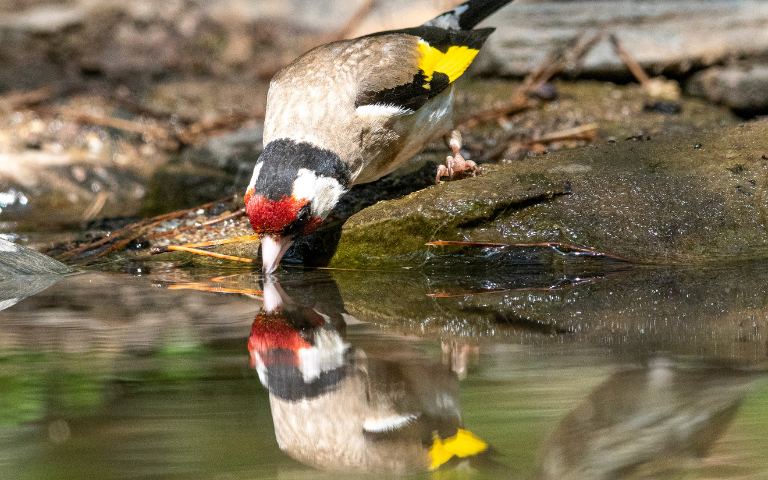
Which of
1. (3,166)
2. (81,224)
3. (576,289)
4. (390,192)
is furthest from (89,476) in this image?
(3,166)

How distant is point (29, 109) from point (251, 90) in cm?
219

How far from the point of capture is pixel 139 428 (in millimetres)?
1438

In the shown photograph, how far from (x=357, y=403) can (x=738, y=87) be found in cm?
574

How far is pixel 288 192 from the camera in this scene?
3000 mm

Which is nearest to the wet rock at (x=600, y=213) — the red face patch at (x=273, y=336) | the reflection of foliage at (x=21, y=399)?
the red face patch at (x=273, y=336)

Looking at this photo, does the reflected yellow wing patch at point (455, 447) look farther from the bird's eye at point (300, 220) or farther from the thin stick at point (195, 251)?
the thin stick at point (195, 251)

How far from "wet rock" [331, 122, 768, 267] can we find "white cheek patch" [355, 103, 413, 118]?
0.42m

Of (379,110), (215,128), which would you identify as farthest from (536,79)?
(379,110)

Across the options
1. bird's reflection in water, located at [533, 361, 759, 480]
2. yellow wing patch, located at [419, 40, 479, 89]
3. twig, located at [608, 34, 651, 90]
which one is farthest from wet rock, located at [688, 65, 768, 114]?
bird's reflection in water, located at [533, 361, 759, 480]

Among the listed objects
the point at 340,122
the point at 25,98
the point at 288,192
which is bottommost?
the point at 288,192

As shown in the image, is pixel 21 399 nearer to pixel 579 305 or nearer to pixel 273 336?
pixel 273 336

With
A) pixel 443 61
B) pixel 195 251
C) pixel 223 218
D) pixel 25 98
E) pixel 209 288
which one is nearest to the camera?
pixel 209 288

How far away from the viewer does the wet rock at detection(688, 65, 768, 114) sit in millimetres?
5992

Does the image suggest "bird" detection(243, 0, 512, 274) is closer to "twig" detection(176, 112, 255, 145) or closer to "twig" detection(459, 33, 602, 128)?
"twig" detection(459, 33, 602, 128)
